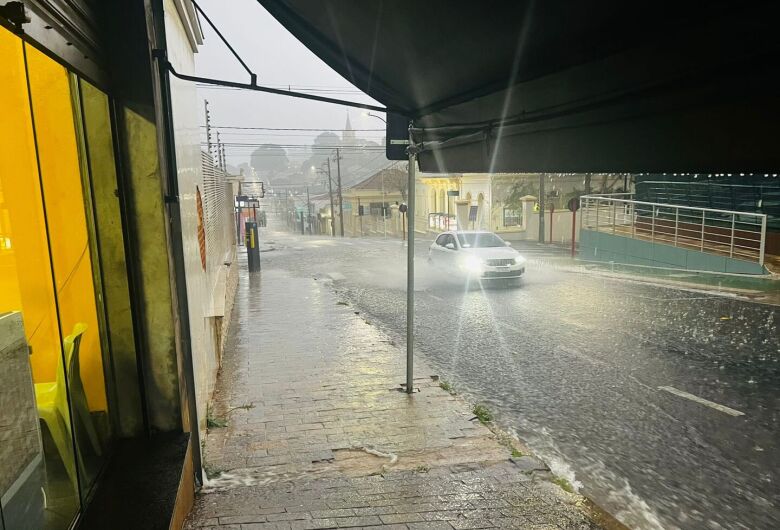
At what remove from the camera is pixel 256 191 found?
3672cm

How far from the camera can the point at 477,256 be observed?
14328 mm

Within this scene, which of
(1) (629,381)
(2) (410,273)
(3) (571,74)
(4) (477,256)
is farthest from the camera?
(4) (477,256)

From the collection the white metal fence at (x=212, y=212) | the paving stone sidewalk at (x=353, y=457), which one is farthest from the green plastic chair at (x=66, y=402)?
the white metal fence at (x=212, y=212)

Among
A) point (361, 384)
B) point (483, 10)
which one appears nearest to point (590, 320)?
point (361, 384)

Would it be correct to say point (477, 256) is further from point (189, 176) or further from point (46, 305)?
point (46, 305)

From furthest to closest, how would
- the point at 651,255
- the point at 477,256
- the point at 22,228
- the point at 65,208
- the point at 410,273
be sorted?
the point at 651,255 < the point at 477,256 < the point at 410,273 < the point at 65,208 < the point at 22,228

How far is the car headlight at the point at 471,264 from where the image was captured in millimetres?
14188

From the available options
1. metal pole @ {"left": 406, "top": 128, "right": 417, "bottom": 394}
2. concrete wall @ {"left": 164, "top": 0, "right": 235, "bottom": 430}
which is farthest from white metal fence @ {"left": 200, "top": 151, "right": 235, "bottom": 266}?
metal pole @ {"left": 406, "top": 128, "right": 417, "bottom": 394}

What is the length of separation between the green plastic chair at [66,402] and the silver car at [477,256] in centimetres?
1191

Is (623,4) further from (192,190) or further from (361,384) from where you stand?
(361,384)

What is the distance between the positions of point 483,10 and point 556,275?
1436 cm

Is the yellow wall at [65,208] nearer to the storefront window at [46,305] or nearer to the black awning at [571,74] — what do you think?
the storefront window at [46,305]

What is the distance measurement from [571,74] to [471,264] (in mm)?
11749

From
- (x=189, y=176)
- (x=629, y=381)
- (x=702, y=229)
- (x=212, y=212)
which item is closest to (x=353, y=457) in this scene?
(x=189, y=176)
